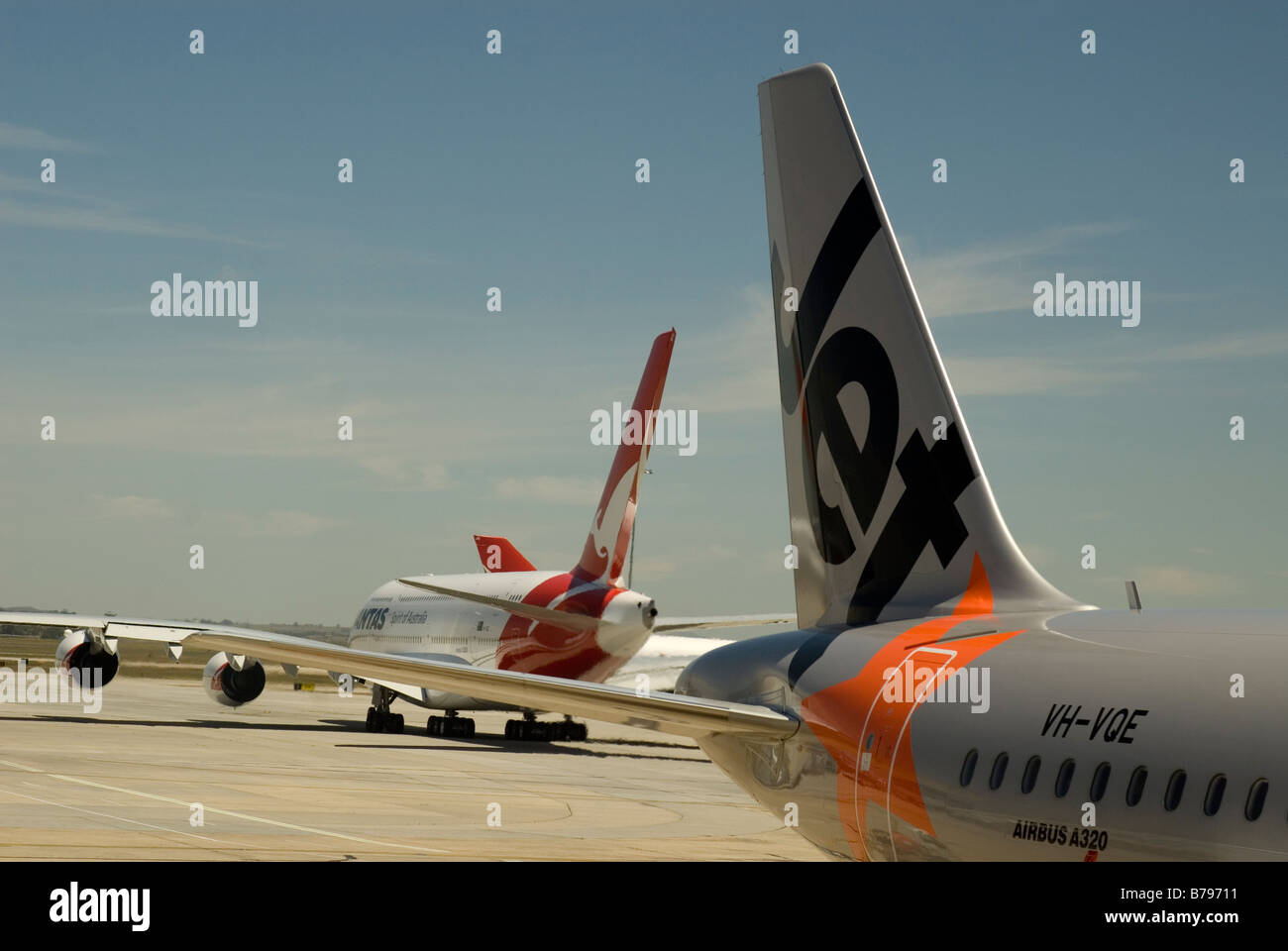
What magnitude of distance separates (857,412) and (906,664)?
230 cm

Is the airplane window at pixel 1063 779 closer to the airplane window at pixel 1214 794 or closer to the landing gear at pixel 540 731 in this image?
the airplane window at pixel 1214 794

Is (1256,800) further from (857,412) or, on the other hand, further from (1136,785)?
(857,412)

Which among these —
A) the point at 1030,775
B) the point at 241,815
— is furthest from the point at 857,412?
the point at 241,815

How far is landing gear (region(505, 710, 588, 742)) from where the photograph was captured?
123ft

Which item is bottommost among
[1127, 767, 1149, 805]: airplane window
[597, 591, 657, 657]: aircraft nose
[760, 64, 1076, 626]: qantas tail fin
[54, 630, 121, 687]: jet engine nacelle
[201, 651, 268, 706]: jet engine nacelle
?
[201, 651, 268, 706]: jet engine nacelle

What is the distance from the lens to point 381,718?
39.3 meters

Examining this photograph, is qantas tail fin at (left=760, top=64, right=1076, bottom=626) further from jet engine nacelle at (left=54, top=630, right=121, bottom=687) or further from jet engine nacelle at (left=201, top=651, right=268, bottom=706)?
jet engine nacelle at (left=201, top=651, right=268, bottom=706)

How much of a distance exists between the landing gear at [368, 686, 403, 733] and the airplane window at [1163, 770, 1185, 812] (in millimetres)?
34977

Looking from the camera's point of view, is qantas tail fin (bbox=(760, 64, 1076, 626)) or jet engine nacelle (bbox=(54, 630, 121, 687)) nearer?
qantas tail fin (bbox=(760, 64, 1076, 626))

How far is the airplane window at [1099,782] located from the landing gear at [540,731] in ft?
105

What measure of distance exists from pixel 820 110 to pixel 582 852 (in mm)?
9479

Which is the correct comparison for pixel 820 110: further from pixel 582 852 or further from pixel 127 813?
pixel 127 813

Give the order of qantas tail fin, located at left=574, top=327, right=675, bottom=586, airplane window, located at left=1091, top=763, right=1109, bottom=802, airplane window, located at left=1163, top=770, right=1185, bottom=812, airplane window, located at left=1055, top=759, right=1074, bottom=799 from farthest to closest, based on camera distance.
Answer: qantas tail fin, located at left=574, top=327, right=675, bottom=586 → airplane window, located at left=1055, top=759, right=1074, bottom=799 → airplane window, located at left=1091, top=763, right=1109, bottom=802 → airplane window, located at left=1163, top=770, right=1185, bottom=812

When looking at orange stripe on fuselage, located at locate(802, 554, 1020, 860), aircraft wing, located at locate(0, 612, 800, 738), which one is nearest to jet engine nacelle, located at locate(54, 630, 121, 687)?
aircraft wing, located at locate(0, 612, 800, 738)
